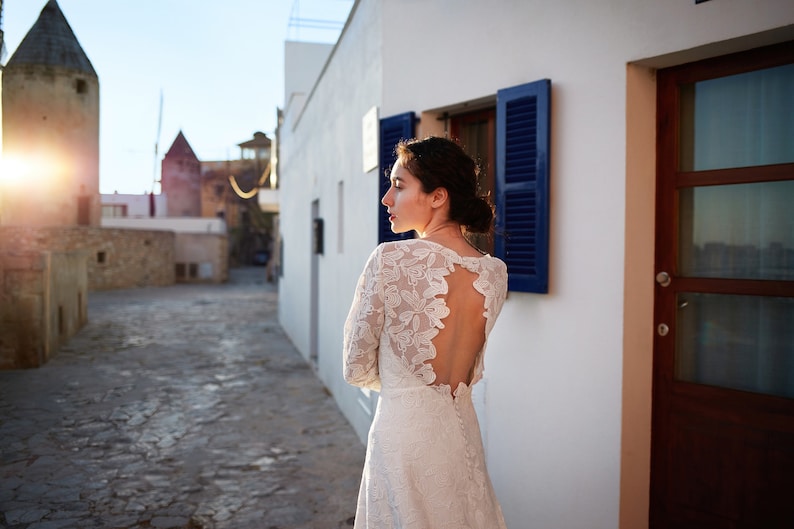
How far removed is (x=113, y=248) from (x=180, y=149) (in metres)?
20.7

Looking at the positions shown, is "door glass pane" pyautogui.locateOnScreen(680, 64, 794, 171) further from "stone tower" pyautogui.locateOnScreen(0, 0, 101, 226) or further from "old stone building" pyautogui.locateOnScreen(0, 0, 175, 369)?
"stone tower" pyautogui.locateOnScreen(0, 0, 101, 226)

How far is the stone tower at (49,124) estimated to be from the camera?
82.6 feet

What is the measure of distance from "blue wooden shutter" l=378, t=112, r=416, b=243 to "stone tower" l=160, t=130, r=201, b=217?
137 feet

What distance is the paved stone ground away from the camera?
4219mm

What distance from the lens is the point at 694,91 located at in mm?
2967

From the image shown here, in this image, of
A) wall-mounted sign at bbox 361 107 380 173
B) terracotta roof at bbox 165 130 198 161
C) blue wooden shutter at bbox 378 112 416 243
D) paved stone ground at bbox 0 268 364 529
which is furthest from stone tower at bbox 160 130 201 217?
blue wooden shutter at bbox 378 112 416 243

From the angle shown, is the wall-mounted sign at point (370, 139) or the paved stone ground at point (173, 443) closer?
the paved stone ground at point (173, 443)

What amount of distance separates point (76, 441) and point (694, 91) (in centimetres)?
573

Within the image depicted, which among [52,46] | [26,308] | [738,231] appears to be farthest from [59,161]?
[738,231]

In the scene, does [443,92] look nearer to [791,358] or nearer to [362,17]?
[362,17]

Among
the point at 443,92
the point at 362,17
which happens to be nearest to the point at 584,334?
the point at 443,92

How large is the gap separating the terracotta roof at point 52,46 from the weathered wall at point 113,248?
714 centimetres

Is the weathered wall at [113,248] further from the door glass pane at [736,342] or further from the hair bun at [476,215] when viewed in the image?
the hair bun at [476,215]

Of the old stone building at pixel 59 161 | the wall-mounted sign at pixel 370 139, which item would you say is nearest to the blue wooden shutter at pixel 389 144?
the wall-mounted sign at pixel 370 139
